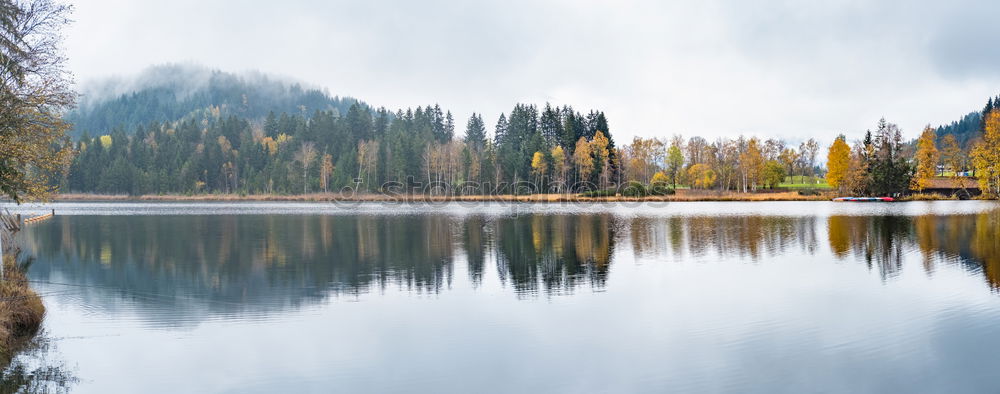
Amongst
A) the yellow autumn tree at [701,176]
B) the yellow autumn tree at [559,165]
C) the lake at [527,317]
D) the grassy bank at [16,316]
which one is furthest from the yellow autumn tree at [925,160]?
the grassy bank at [16,316]

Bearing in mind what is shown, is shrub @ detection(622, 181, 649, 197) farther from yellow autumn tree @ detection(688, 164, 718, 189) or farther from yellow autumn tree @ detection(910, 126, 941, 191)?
yellow autumn tree @ detection(910, 126, 941, 191)

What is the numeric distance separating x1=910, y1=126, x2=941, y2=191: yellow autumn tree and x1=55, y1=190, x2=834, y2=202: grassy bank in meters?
10.9

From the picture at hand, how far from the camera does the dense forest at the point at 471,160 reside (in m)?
92.4

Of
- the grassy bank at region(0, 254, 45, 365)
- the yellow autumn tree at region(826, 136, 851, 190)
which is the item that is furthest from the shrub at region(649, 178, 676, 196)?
the grassy bank at region(0, 254, 45, 365)

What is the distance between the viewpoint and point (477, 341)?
520 inches

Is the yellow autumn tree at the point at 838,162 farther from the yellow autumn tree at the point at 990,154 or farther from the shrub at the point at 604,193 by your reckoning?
the shrub at the point at 604,193

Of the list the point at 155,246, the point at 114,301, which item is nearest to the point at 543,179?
the point at 155,246

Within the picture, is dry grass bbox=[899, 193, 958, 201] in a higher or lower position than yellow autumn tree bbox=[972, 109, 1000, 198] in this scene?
lower

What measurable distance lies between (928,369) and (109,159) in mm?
143346

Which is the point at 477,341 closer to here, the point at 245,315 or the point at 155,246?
the point at 245,315

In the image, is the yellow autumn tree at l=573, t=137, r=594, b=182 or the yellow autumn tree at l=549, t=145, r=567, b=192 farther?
the yellow autumn tree at l=549, t=145, r=567, b=192

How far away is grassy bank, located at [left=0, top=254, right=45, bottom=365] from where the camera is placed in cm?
1274

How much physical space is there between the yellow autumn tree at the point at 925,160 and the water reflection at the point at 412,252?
151 ft

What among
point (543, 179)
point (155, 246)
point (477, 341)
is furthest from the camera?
point (543, 179)
